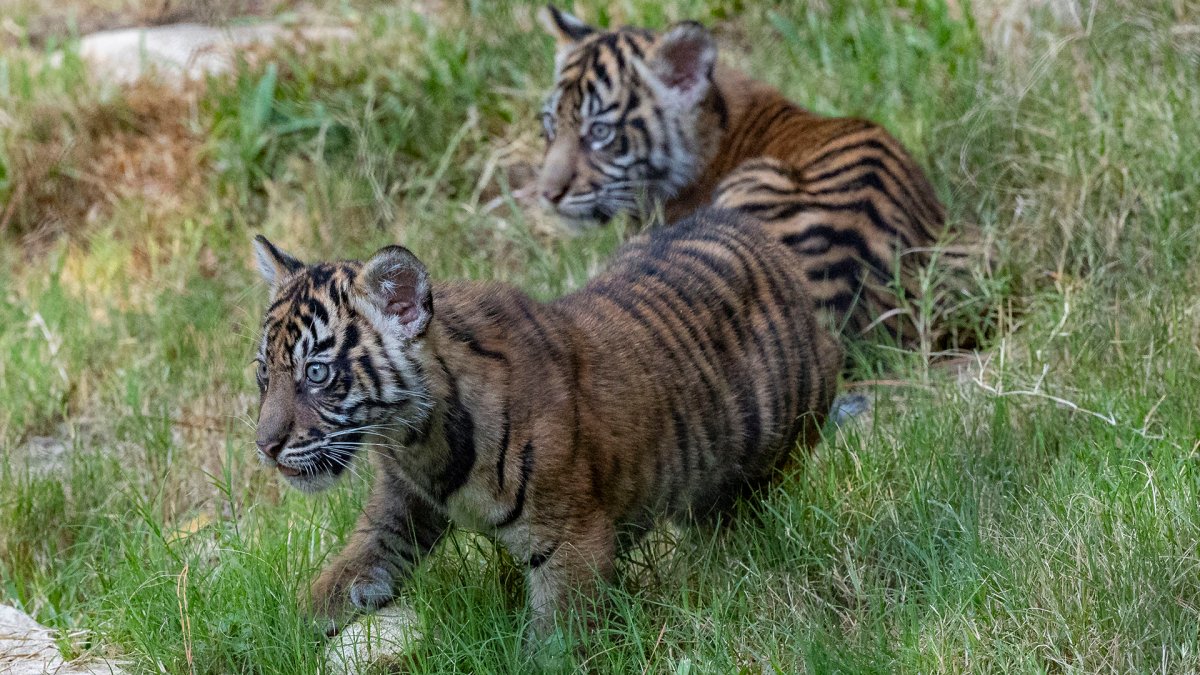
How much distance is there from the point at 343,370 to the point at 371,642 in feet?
2.05

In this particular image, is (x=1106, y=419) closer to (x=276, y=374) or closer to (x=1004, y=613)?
(x=1004, y=613)

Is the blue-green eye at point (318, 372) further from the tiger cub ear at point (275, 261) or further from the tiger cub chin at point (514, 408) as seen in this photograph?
the tiger cub ear at point (275, 261)

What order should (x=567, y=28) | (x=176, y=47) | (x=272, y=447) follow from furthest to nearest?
1. (x=176, y=47)
2. (x=567, y=28)
3. (x=272, y=447)

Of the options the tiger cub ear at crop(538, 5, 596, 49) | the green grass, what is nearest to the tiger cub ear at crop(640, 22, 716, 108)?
the tiger cub ear at crop(538, 5, 596, 49)

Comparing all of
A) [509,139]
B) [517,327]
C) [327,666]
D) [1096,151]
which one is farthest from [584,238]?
[327,666]

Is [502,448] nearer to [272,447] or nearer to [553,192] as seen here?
[272,447]

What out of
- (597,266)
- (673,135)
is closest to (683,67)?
(673,135)

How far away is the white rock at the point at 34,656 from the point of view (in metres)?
3.15

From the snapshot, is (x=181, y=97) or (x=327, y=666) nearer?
(x=327, y=666)

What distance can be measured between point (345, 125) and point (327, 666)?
3786 millimetres

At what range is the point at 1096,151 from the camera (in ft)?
15.9

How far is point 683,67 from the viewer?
564cm

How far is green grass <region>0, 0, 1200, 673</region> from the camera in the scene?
10.0 ft

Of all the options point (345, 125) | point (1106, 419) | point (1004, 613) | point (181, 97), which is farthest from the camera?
point (181, 97)
